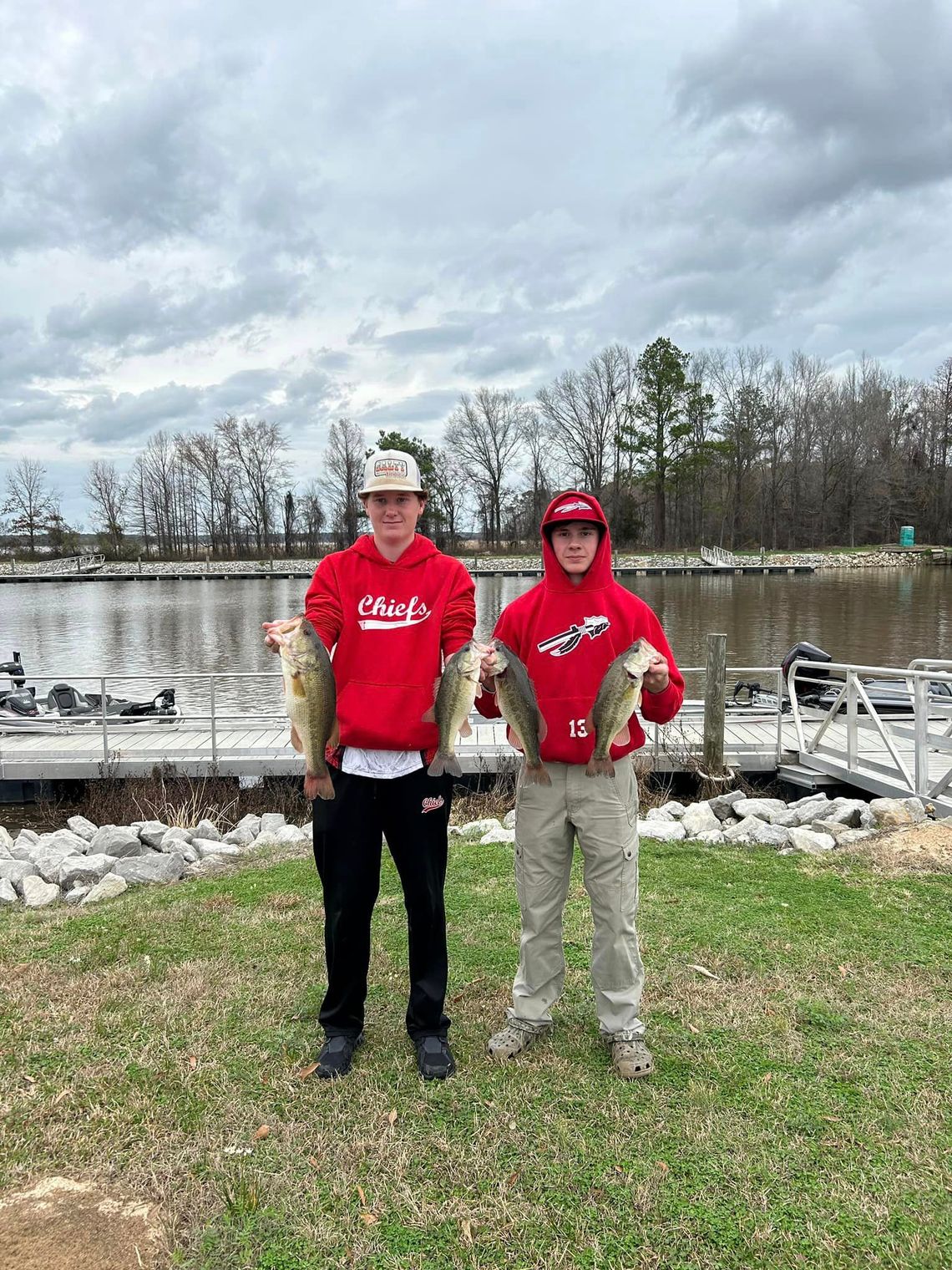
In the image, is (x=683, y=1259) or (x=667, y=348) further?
(x=667, y=348)

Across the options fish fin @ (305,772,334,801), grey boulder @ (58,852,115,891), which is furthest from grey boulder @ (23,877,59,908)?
fish fin @ (305,772,334,801)

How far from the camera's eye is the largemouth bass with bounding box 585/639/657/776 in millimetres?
3174

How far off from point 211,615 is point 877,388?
2798 inches

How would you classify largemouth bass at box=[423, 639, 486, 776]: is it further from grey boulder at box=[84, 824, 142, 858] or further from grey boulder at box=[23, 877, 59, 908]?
grey boulder at box=[84, 824, 142, 858]

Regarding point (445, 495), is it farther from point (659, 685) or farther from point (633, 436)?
point (659, 685)

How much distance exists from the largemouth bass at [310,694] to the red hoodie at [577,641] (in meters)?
0.77

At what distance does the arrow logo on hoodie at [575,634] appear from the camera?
11.5ft

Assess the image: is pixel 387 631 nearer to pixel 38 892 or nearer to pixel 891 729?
pixel 38 892

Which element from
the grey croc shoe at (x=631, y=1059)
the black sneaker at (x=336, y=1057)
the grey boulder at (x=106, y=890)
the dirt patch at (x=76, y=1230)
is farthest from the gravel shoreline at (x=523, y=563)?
the dirt patch at (x=76, y=1230)

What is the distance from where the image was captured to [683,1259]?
2.43m

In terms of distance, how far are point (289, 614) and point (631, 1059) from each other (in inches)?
1292

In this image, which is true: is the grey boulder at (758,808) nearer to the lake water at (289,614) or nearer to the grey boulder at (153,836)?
the lake water at (289,614)

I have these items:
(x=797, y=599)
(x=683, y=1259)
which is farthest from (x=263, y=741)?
(x=797, y=599)

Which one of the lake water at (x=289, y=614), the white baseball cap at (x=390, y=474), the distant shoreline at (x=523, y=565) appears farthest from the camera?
the distant shoreline at (x=523, y=565)
